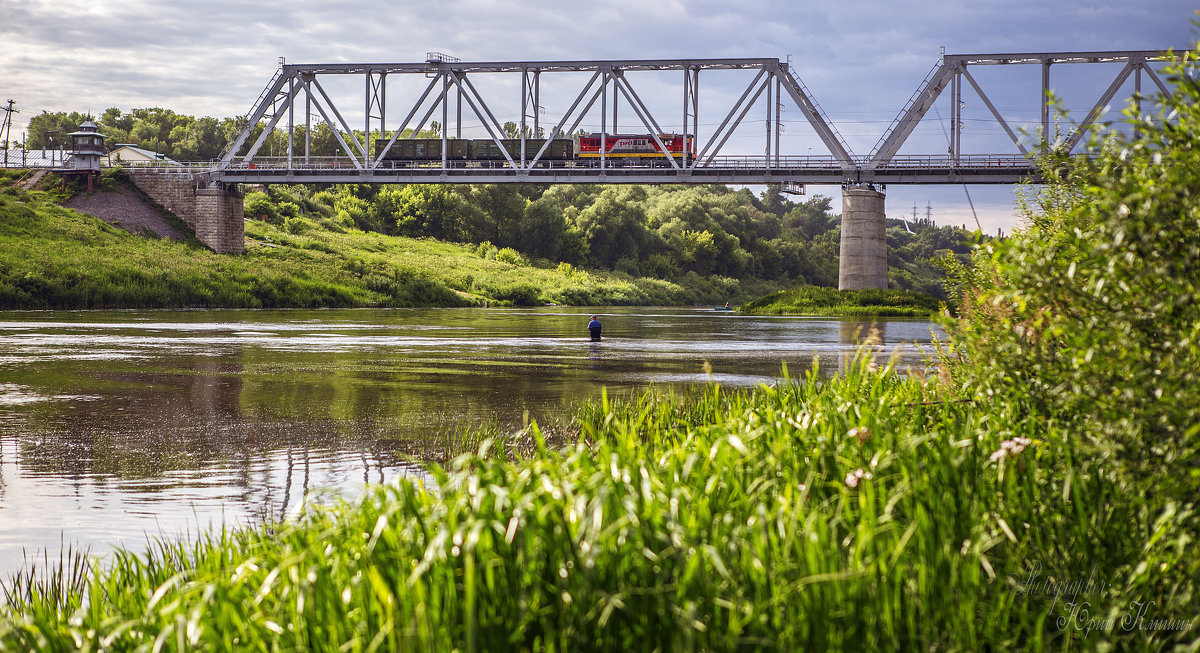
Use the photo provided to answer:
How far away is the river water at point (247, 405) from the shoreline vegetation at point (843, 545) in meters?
1.55

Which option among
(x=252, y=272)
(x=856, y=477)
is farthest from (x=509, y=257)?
(x=856, y=477)

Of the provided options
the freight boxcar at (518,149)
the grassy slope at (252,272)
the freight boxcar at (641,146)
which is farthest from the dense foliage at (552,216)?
the freight boxcar at (641,146)

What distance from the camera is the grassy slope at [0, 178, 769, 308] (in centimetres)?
4744

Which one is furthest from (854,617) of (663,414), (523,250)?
(523,250)

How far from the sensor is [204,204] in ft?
225

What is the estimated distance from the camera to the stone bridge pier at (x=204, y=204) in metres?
67.9

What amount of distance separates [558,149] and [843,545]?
70.1 meters

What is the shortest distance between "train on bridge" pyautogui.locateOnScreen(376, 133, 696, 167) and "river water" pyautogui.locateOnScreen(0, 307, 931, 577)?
41.4 metres

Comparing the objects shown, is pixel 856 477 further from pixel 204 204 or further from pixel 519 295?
pixel 519 295

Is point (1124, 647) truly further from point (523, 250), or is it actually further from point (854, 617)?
point (523, 250)

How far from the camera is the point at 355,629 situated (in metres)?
3.38

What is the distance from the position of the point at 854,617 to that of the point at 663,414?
20.2 feet

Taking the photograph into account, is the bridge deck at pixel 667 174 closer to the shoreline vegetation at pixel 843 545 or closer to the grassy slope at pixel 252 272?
the grassy slope at pixel 252 272

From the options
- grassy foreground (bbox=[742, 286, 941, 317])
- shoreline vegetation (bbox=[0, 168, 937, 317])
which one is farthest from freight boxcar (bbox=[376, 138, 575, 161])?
grassy foreground (bbox=[742, 286, 941, 317])
